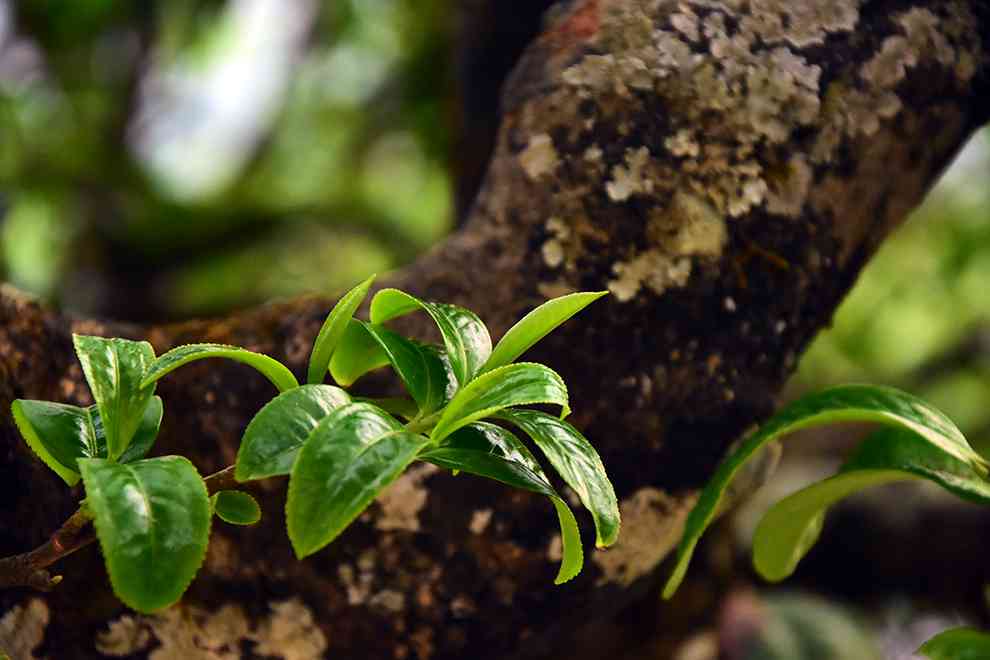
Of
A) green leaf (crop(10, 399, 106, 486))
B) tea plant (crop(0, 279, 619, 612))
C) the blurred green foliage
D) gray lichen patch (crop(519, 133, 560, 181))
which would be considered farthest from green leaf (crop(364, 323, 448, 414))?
the blurred green foliage

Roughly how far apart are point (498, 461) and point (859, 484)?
228 millimetres

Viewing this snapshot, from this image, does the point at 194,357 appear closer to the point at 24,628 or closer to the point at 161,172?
the point at 24,628

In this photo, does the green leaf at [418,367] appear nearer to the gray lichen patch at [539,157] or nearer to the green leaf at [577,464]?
the green leaf at [577,464]

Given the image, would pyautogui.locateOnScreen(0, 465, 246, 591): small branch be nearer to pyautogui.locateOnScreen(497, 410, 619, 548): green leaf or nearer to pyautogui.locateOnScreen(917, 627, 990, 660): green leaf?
pyautogui.locateOnScreen(497, 410, 619, 548): green leaf

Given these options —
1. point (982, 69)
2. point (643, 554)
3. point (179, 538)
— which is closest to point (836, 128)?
point (982, 69)

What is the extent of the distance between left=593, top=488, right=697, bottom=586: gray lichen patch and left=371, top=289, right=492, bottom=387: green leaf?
0.19 m

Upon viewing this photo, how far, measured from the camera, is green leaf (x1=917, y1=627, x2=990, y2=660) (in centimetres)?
45

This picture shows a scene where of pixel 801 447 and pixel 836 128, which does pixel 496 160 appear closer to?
pixel 836 128

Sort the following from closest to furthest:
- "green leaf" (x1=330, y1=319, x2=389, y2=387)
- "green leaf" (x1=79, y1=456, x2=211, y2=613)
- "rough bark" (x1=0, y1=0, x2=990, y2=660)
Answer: "green leaf" (x1=79, y1=456, x2=211, y2=613) → "green leaf" (x1=330, y1=319, x2=389, y2=387) → "rough bark" (x1=0, y1=0, x2=990, y2=660)

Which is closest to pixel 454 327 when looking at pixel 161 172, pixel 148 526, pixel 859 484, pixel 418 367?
pixel 418 367

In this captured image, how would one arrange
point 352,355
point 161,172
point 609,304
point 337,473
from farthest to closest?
1. point 161,172
2. point 609,304
3. point 352,355
4. point 337,473

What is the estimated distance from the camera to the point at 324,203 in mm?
2102

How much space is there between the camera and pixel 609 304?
52 cm

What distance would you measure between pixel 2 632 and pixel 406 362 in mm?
263
